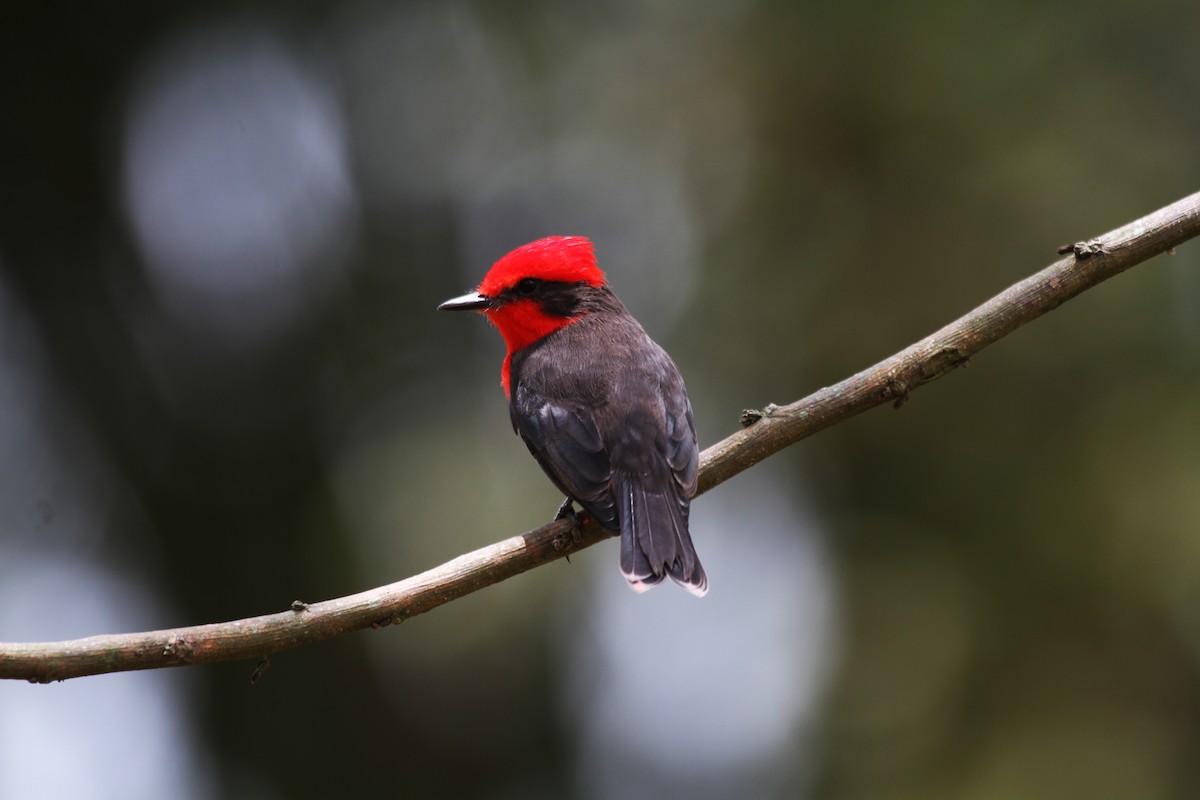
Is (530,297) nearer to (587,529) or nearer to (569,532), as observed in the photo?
(587,529)

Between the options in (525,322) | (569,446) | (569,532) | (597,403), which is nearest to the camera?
(569,532)

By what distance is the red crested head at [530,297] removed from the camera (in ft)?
19.3

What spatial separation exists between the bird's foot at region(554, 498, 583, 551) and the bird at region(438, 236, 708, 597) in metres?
0.02

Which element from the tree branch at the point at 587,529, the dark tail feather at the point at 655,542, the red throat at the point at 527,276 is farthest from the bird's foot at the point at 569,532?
the red throat at the point at 527,276

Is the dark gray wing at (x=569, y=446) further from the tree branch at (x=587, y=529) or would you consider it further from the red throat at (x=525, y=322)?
the red throat at (x=525, y=322)

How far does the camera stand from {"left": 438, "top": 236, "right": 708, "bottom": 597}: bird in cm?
475

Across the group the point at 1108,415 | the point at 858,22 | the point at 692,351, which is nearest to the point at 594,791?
the point at 692,351

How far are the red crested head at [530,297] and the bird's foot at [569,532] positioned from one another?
1.14 meters

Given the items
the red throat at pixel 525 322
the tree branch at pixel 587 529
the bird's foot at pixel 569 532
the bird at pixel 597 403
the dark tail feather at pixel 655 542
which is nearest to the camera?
the tree branch at pixel 587 529

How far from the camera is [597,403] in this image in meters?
5.21

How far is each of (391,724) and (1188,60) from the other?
25.8ft

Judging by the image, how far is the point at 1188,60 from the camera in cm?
945

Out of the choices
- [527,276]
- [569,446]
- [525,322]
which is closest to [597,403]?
[569,446]

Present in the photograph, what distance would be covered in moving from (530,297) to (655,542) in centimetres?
166
